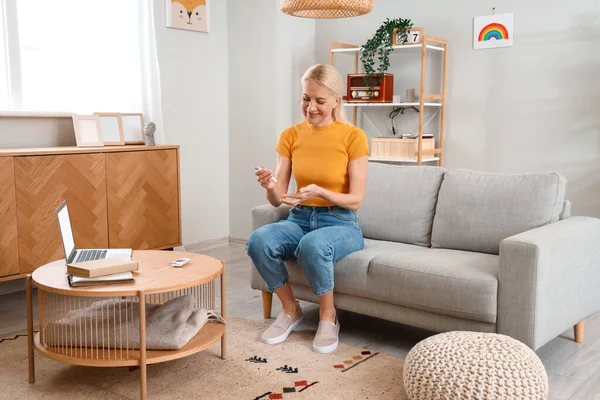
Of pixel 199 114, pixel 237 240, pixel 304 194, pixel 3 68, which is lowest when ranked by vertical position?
pixel 237 240

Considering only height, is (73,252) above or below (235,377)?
above

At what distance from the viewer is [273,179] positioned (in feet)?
9.30

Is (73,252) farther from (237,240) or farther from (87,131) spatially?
(237,240)

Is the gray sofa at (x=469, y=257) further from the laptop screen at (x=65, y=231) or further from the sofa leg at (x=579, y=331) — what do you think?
the laptop screen at (x=65, y=231)

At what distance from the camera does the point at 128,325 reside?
2.38 meters

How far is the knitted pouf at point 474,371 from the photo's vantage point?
2014 mm

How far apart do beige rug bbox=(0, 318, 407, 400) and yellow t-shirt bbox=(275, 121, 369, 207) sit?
2.28 feet

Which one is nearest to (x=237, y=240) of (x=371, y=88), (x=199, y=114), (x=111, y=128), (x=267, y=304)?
(x=199, y=114)

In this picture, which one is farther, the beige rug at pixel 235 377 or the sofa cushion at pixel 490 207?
Result: the sofa cushion at pixel 490 207

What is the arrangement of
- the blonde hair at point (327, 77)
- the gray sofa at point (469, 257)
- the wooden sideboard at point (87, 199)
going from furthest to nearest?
the wooden sideboard at point (87, 199) < the blonde hair at point (327, 77) < the gray sofa at point (469, 257)

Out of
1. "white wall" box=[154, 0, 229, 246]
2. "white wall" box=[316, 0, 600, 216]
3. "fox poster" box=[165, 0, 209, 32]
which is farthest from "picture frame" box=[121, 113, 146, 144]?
"white wall" box=[316, 0, 600, 216]

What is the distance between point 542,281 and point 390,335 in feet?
2.67

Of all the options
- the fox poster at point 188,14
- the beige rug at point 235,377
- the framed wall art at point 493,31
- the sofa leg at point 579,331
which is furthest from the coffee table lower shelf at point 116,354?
the framed wall art at point 493,31

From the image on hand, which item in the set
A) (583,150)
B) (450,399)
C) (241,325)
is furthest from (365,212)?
(583,150)
